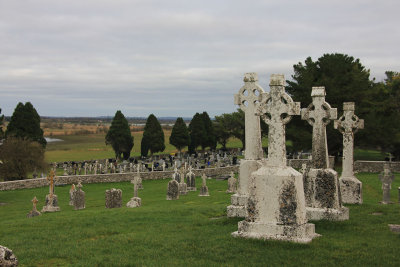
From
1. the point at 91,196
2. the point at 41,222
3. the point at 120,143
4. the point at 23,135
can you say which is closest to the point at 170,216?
the point at 41,222

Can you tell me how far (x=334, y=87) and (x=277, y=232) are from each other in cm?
3274

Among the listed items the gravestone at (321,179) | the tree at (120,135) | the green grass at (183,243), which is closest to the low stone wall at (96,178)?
the green grass at (183,243)

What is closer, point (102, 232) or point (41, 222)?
point (102, 232)

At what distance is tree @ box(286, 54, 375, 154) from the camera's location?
1545 inches

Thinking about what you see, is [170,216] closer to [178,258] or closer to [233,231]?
[233,231]

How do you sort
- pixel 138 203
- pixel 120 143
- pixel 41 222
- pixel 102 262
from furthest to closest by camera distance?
pixel 120 143, pixel 138 203, pixel 41 222, pixel 102 262

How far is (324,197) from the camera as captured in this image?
1184 cm

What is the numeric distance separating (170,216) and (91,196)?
15991mm

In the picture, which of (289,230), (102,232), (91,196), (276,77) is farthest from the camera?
(91,196)

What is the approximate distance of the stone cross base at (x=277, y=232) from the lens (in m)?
9.04

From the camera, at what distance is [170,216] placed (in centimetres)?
1320

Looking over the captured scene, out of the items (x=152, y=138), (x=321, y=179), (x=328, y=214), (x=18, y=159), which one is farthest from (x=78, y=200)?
(x=152, y=138)

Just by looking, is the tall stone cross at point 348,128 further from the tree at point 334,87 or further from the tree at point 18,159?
the tree at point 18,159

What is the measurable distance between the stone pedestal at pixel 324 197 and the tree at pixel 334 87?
91.1 feet
